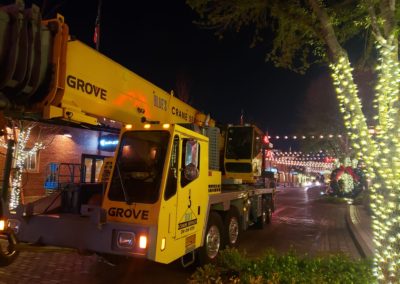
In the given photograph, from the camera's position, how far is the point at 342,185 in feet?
98.3

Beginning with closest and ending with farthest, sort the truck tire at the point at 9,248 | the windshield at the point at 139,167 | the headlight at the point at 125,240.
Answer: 1. the truck tire at the point at 9,248
2. the headlight at the point at 125,240
3. the windshield at the point at 139,167

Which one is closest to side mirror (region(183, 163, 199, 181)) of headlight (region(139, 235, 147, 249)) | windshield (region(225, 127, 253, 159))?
headlight (region(139, 235, 147, 249))

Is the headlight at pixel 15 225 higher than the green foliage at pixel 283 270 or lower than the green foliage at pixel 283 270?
higher

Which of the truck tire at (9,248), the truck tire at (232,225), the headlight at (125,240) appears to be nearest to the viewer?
the truck tire at (9,248)

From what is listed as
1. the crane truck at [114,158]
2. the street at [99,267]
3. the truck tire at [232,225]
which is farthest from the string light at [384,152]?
the truck tire at [232,225]

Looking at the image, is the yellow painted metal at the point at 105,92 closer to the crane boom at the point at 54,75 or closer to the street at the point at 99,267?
the crane boom at the point at 54,75

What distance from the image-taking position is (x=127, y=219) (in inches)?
212

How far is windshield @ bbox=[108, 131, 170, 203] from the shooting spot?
18.2 feet

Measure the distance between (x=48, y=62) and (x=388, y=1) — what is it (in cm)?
430

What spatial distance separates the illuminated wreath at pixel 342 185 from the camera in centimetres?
3009

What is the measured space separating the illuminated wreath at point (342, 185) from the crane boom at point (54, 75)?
27.4 meters

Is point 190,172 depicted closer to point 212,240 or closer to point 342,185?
point 212,240

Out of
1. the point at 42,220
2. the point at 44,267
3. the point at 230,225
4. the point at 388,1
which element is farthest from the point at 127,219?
the point at 388,1

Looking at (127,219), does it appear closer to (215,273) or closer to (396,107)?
(215,273)
